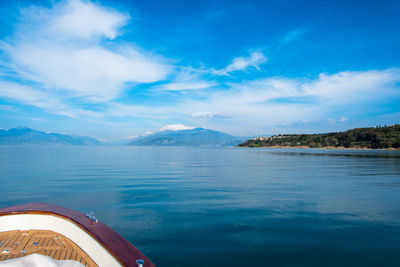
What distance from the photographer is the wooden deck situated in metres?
5.06

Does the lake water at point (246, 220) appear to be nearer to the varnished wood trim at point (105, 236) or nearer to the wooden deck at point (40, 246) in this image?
the varnished wood trim at point (105, 236)

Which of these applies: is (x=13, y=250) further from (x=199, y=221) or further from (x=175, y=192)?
(x=175, y=192)

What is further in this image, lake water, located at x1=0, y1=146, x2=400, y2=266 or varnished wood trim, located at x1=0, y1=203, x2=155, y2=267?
lake water, located at x1=0, y1=146, x2=400, y2=266

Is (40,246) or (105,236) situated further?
(105,236)

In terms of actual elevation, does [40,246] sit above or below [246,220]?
above

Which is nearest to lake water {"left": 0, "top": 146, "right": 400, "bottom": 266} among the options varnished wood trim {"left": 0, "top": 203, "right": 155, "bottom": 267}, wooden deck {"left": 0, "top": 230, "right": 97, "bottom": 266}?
varnished wood trim {"left": 0, "top": 203, "right": 155, "bottom": 267}

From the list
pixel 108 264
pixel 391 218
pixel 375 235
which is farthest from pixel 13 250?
pixel 391 218

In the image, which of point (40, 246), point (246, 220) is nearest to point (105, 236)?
point (40, 246)

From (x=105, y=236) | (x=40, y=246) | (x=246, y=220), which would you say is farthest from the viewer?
(x=246, y=220)

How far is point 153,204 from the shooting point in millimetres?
13938

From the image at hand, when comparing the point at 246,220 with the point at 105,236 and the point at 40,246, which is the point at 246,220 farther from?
the point at 40,246

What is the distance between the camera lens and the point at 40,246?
18.1 feet

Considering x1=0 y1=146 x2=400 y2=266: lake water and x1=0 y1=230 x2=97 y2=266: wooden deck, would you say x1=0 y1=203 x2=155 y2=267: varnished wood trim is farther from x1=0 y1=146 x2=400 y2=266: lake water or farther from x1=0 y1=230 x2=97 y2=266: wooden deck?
x1=0 y1=146 x2=400 y2=266: lake water

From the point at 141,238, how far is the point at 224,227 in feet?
10.9
